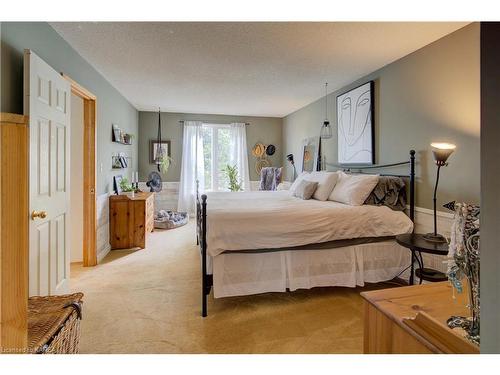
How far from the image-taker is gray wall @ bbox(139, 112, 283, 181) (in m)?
6.08

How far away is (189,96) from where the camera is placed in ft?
15.1

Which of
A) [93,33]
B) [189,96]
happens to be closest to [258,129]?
[189,96]

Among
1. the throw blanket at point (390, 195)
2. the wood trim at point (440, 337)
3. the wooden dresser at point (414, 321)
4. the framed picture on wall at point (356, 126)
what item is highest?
the framed picture on wall at point (356, 126)

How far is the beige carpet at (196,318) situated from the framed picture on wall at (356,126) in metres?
1.76

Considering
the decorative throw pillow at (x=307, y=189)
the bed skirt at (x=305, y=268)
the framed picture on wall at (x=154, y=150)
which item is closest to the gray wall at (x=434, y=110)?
the bed skirt at (x=305, y=268)

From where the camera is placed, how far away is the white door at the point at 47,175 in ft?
5.94

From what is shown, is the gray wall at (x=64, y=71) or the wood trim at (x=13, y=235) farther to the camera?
the gray wall at (x=64, y=71)

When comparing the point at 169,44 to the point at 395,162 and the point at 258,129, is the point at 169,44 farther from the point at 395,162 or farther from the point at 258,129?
A: the point at 258,129

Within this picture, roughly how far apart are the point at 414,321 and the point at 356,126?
10.6 ft

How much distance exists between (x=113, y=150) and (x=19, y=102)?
7.58ft

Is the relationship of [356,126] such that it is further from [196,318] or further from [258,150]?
[258,150]

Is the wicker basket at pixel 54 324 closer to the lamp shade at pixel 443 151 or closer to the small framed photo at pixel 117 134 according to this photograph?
the lamp shade at pixel 443 151

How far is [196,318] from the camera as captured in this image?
7.09ft

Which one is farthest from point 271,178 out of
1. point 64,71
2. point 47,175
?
point 47,175
